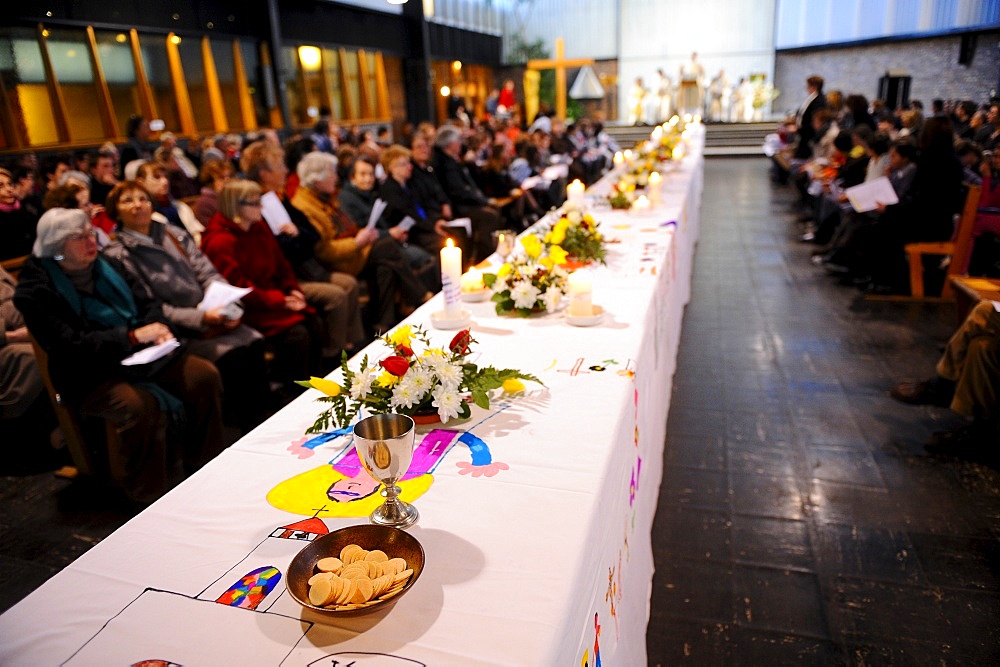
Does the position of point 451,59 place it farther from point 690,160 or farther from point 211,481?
point 211,481

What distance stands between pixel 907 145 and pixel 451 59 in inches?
527

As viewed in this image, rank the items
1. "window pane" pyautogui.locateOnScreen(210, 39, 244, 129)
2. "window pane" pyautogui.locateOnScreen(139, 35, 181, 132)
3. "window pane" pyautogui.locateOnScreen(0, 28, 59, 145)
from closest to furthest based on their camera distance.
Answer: "window pane" pyautogui.locateOnScreen(0, 28, 59, 145) → "window pane" pyautogui.locateOnScreen(139, 35, 181, 132) → "window pane" pyautogui.locateOnScreen(210, 39, 244, 129)

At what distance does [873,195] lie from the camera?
17.1 ft

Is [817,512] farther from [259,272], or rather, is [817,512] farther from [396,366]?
[259,272]

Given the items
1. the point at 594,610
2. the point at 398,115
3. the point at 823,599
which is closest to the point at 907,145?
the point at 823,599

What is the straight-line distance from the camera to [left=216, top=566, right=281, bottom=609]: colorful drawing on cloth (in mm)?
1104

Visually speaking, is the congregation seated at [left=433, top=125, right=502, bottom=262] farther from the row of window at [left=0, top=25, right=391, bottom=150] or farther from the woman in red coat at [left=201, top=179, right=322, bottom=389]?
the row of window at [left=0, top=25, right=391, bottom=150]

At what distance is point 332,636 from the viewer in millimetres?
1020

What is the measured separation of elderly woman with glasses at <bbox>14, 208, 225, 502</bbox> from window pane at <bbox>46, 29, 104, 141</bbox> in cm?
693

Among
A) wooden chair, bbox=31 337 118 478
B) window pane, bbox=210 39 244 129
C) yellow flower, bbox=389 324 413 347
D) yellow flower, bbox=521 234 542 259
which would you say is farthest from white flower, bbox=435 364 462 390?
window pane, bbox=210 39 244 129

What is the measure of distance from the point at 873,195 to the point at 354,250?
3874 millimetres

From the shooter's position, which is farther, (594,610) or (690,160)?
(690,160)

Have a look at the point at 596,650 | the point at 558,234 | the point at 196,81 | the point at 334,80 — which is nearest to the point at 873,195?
the point at 558,234

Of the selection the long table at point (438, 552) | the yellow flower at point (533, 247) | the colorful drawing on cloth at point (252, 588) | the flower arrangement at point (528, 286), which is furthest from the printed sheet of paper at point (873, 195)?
the colorful drawing on cloth at point (252, 588)
